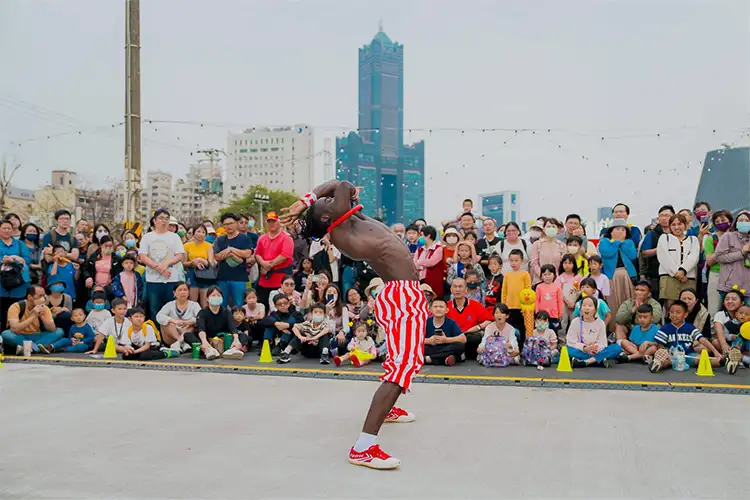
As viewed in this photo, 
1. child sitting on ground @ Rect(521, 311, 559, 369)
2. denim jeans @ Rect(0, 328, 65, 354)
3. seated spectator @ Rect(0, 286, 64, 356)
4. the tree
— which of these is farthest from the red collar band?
the tree

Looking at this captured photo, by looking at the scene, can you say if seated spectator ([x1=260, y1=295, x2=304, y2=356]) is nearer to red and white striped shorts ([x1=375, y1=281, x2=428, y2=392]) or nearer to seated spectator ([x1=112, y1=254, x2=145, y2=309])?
seated spectator ([x1=112, y1=254, x2=145, y2=309])

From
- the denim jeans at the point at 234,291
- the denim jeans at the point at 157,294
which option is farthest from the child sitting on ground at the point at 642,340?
the denim jeans at the point at 157,294

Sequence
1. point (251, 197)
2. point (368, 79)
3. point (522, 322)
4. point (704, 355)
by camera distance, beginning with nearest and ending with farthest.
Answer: point (704, 355)
point (522, 322)
point (368, 79)
point (251, 197)

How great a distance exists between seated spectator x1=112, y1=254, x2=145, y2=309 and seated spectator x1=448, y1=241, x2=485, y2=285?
4322 mm

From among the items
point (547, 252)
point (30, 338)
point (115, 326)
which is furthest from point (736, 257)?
point (30, 338)

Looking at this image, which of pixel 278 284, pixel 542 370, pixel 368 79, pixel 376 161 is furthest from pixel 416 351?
pixel 376 161

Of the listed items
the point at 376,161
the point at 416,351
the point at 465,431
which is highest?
the point at 376,161

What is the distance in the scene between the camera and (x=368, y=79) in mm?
18859

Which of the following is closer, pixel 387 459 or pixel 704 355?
pixel 387 459

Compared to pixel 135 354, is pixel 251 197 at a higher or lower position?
higher

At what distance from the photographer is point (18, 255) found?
365 inches

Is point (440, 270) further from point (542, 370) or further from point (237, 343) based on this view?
point (237, 343)

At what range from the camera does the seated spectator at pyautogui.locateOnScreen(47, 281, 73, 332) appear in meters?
9.25

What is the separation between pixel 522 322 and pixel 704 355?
2150mm
